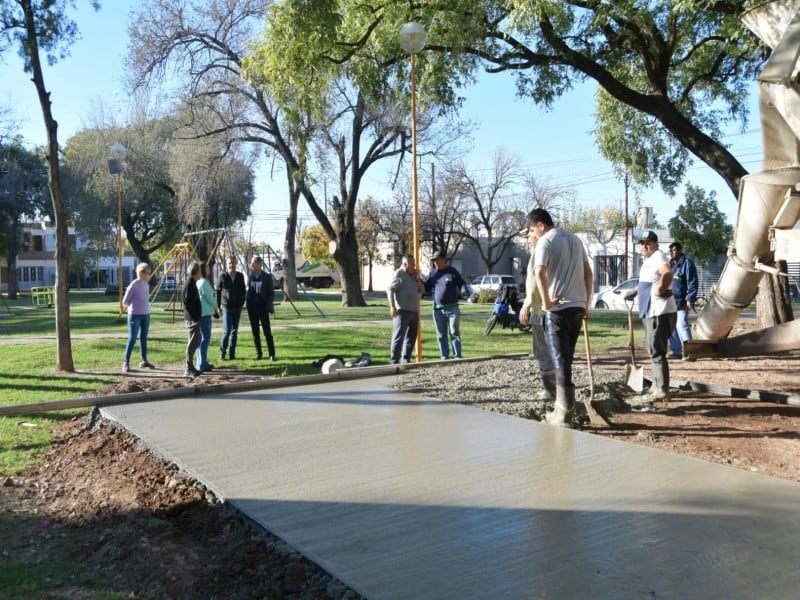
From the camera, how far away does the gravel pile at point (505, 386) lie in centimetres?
728

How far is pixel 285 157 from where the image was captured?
28.0 metres

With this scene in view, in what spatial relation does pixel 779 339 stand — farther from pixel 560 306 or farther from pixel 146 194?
pixel 146 194

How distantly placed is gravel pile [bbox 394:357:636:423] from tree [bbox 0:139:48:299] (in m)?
45.0

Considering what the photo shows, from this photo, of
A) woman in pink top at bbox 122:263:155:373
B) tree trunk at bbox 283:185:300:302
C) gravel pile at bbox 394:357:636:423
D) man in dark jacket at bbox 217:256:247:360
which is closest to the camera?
gravel pile at bbox 394:357:636:423

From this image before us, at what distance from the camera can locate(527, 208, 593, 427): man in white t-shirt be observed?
637cm

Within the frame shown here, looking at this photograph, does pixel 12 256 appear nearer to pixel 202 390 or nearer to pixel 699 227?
pixel 699 227

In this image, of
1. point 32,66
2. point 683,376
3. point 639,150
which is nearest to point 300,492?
point 683,376

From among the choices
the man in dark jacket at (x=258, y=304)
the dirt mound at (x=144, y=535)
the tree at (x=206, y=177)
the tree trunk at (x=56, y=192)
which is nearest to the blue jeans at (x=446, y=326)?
the man in dark jacket at (x=258, y=304)

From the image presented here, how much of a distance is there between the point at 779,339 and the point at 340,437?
4145mm

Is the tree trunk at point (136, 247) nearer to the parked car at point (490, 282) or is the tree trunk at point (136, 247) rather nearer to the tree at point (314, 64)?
the parked car at point (490, 282)

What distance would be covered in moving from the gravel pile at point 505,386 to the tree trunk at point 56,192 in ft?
17.7

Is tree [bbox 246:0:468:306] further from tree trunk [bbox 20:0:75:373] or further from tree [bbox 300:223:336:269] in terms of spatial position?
tree [bbox 300:223:336:269]

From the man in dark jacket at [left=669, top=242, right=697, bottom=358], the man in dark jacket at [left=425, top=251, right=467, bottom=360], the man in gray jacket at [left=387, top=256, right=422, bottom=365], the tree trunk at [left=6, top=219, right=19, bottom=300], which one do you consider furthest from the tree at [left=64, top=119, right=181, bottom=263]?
the man in dark jacket at [left=669, top=242, right=697, bottom=358]

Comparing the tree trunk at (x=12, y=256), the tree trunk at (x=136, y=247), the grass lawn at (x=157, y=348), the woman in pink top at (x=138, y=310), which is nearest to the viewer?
the grass lawn at (x=157, y=348)
